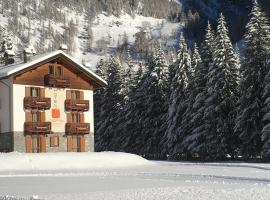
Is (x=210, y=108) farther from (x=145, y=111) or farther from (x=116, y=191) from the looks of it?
(x=116, y=191)

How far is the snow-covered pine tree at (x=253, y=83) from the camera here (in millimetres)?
47719

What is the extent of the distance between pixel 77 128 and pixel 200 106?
42.3ft

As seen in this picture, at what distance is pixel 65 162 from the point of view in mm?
40719

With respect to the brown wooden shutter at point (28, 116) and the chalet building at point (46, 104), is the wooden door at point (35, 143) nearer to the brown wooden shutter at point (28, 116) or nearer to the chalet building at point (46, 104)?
the chalet building at point (46, 104)

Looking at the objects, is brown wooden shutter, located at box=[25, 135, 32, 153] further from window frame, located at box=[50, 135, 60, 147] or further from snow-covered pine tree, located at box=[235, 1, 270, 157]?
snow-covered pine tree, located at box=[235, 1, 270, 157]

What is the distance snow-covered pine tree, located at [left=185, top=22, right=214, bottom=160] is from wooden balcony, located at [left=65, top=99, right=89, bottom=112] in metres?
11.0

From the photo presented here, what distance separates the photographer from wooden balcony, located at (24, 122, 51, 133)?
49688 millimetres

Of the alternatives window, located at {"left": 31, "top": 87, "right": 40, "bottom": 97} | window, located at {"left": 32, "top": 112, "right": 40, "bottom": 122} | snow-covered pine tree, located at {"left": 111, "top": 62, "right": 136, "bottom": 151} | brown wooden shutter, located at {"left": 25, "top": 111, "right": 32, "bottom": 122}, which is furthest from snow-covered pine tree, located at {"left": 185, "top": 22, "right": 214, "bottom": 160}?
brown wooden shutter, located at {"left": 25, "top": 111, "right": 32, "bottom": 122}

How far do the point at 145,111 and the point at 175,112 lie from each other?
6635 millimetres

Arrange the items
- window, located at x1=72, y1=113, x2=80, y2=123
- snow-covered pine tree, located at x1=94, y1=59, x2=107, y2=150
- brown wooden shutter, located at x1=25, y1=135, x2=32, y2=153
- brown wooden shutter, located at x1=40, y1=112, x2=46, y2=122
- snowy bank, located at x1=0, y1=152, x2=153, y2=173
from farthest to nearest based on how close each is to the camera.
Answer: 1. snow-covered pine tree, located at x1=94, y1=59, x2=107, y2=150
2. window, located at x1=72, y1=113, x2=80, y2=123
3. brown wooden shutter, located at x1=40, y1=112, x2=46, y2=122
4. brown wooden shutter, located at x1=25, y1=135, x2=32, y2=153
5. snowy bank, located at x1=0, y1=152, x2=153, y2=173

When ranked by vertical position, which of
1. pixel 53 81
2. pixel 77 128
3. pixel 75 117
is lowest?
pixel 77 128

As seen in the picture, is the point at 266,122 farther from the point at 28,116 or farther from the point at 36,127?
the point at 28,116

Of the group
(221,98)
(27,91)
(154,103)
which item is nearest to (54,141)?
(27,91)

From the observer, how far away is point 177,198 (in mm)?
17438
